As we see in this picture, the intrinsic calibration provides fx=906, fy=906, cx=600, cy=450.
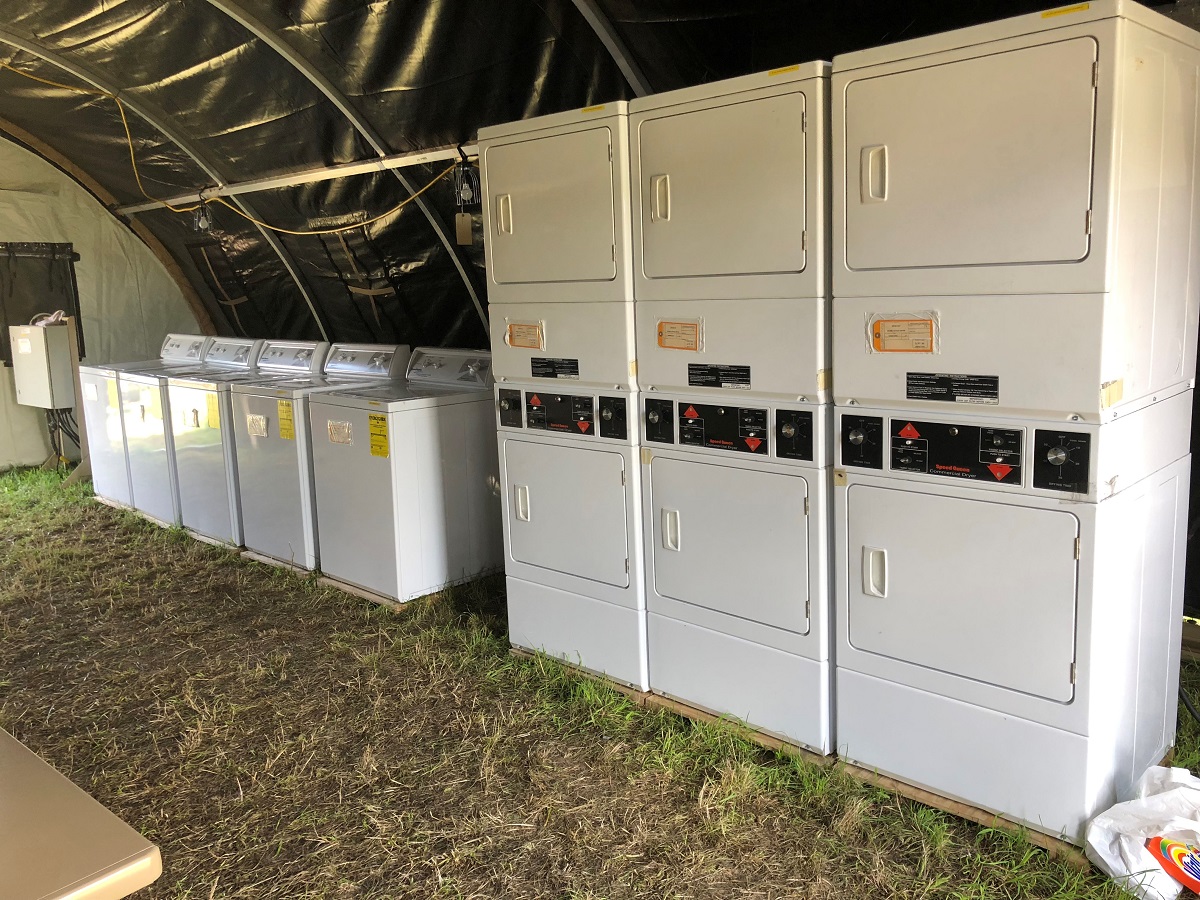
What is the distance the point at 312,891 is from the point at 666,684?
1339mm

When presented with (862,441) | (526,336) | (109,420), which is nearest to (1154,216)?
(862,441)

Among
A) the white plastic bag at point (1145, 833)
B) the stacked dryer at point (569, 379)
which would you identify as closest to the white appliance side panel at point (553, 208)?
the stacked dryer at point (569, 379)

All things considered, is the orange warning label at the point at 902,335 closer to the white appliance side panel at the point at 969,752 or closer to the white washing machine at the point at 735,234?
the white washing machine at the point at 735,234

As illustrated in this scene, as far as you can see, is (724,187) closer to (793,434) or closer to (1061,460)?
(793,434)

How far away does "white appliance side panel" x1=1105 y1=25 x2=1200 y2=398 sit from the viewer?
2094 mm

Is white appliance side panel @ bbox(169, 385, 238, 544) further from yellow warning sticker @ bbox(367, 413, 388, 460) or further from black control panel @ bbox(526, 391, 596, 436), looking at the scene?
black control panel @ bbox(526, 391, 596, 436)

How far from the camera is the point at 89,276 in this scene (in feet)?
25.1

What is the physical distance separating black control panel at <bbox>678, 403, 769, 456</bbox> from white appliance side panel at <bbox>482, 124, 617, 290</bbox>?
556 millimetres

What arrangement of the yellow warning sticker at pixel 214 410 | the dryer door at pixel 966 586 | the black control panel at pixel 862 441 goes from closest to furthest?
the dryer door at pixel 966 586 → the black control panel at pixel 862 441 → the yellow warning sticker at pixel 214 410

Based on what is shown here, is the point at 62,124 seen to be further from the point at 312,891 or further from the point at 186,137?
the point at 312,891

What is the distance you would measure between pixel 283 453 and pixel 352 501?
617 mm

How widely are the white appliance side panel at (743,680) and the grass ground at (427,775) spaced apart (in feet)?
0.33

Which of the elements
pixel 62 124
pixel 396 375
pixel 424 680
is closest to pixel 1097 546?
pixel 424 680

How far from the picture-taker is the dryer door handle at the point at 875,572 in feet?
8.38
